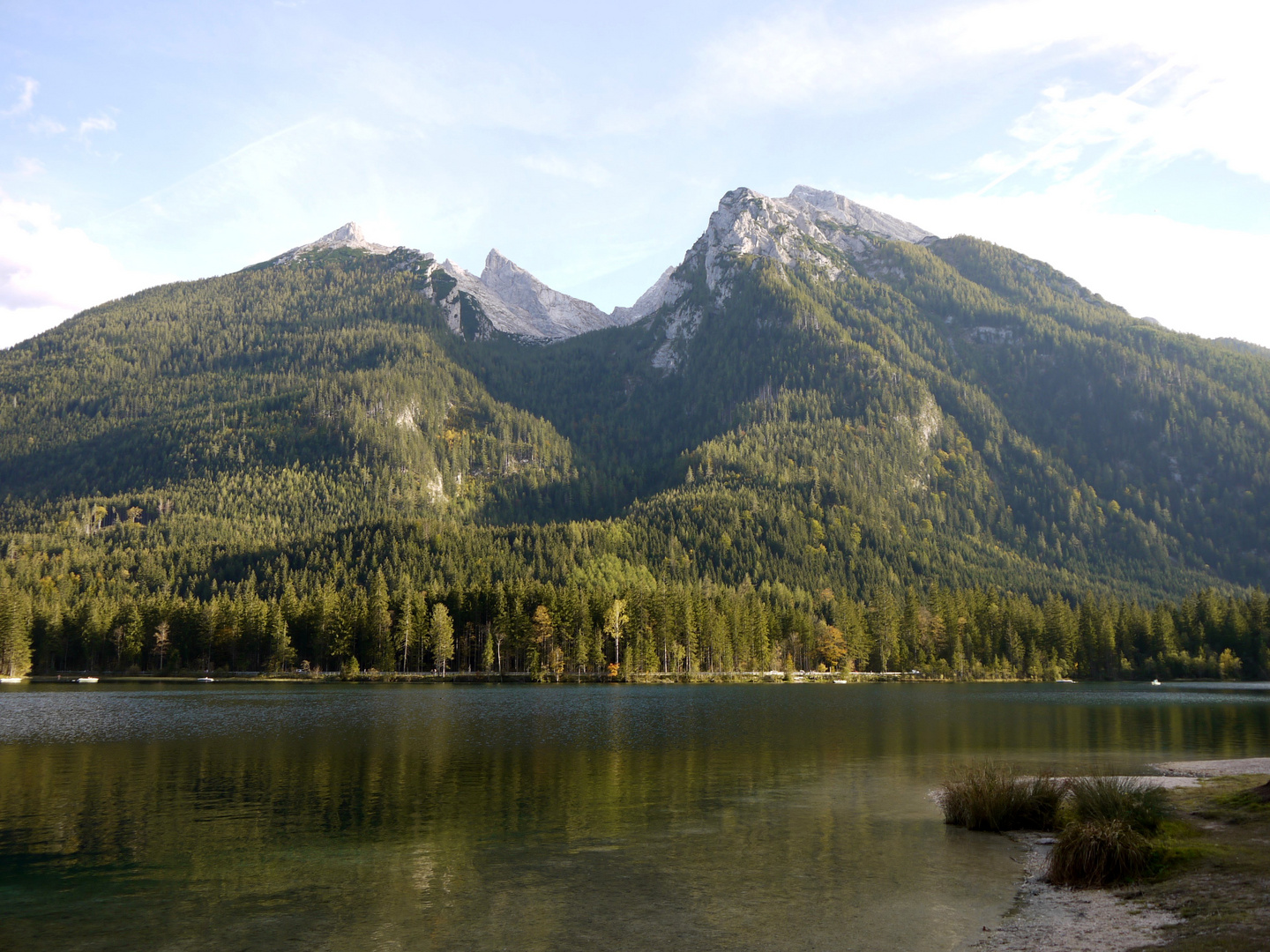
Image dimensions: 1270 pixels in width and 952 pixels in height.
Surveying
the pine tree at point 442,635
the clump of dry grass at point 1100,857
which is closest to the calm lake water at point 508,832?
the clump of dry grass at point 1100,857

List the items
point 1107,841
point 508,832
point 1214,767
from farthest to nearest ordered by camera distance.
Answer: point 1214,767, point 508,832, point 1107,841

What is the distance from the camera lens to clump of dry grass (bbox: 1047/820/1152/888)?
80.5 feet

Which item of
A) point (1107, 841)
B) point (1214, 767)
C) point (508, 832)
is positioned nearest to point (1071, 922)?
point (1107, 841)

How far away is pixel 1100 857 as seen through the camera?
2480cm

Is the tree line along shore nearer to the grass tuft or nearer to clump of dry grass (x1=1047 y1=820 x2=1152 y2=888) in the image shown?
the grass tuft

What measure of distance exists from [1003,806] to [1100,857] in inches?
335

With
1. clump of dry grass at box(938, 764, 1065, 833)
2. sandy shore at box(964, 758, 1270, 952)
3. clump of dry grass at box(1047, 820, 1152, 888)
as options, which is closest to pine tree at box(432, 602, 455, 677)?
clump of dry grass at box(938, 764, 1065, 833)

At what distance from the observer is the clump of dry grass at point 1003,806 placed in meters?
33.0

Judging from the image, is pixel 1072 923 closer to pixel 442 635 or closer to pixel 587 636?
pixel 587 636

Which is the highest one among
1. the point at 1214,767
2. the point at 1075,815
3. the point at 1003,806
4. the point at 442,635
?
the point at 1075,815

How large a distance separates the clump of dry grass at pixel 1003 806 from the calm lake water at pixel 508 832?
0.87 meters

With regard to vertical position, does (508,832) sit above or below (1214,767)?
above

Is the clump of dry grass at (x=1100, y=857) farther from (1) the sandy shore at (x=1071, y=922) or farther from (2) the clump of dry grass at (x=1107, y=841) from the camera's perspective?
(1) the sandy shore at (x=1071, y=922)

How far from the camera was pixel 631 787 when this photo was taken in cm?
4325
